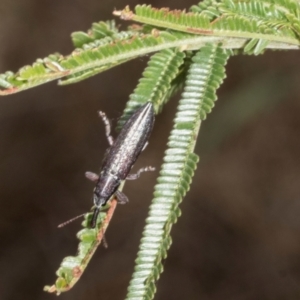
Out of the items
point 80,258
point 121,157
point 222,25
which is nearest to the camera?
point 80,258

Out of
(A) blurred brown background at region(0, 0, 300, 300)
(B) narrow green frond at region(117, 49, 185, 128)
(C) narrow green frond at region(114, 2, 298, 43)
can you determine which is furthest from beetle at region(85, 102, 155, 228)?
(A) blurred brown background at region(0, 0, 300, 300)

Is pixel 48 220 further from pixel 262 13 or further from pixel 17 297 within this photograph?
pixel 262 13

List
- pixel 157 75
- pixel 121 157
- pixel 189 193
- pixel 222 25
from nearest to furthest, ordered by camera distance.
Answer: pixel 222 25 → pixel 157 75 → pixel 121 157 → pixel 189 193

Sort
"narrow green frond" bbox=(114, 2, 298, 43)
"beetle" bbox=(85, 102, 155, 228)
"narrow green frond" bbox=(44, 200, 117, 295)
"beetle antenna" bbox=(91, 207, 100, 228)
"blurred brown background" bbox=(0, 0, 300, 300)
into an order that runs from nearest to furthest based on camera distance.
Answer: "narrow green frond" bbox=(44, 200, 117, 295) → "narrow green frond" bbox=(114, 2, 298, 43) → "beetle antenna" bbox=(91, 207, 100, 228) → "beetle" bbox=(85, 102, 155, 228) → "blurred brown background" bbox=(0, 0, 300, 300)

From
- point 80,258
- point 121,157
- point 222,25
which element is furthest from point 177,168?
point 121,157

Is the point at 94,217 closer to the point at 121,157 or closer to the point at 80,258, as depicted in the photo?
the point at 80,258

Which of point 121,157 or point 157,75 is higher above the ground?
point 121,157

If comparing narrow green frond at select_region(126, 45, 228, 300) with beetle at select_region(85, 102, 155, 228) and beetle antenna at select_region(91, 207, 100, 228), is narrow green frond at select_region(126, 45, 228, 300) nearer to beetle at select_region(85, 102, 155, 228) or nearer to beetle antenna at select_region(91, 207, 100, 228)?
beetle antenna at select_region(91, 207, 100, 228)
